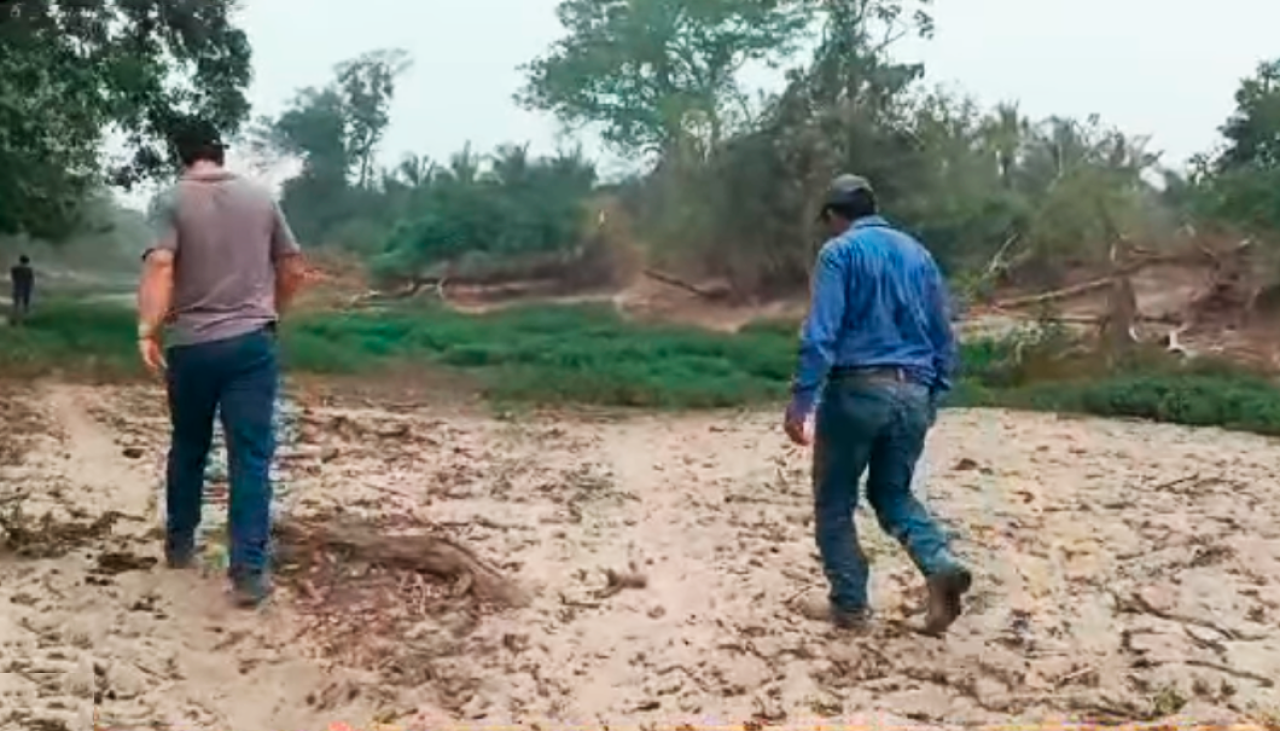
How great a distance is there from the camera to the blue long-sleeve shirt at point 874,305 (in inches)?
208

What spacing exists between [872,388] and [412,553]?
1.74 metres

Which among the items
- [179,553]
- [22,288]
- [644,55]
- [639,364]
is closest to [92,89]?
[22,288]

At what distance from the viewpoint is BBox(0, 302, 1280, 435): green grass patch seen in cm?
1627

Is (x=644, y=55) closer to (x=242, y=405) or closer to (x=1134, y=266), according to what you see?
(x=1134, y=266)

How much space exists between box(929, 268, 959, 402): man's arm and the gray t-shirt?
2197 mm

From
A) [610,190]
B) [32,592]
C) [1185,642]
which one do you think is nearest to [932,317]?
[1185,642]

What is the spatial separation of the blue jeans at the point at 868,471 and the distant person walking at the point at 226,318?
182cm

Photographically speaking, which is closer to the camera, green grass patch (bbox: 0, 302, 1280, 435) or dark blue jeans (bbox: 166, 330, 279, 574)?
dark blue jeans (bbox: 166, 330, 279, 574)

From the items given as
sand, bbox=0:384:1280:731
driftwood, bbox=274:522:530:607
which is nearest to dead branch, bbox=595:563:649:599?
sand, bbox=0:384:1280:731

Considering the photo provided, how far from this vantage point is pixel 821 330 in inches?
205

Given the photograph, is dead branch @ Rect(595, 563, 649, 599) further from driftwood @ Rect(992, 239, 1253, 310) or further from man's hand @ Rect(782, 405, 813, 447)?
driftwood @ Rect(992, 239, 1253, 310)

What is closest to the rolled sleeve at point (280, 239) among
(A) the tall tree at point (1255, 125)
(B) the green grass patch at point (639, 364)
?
(B) the green grass patch at point (639, 364)

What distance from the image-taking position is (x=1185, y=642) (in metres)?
5.61

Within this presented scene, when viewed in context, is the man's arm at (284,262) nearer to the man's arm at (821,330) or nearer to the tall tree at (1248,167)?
the man's arm at (821,330)
